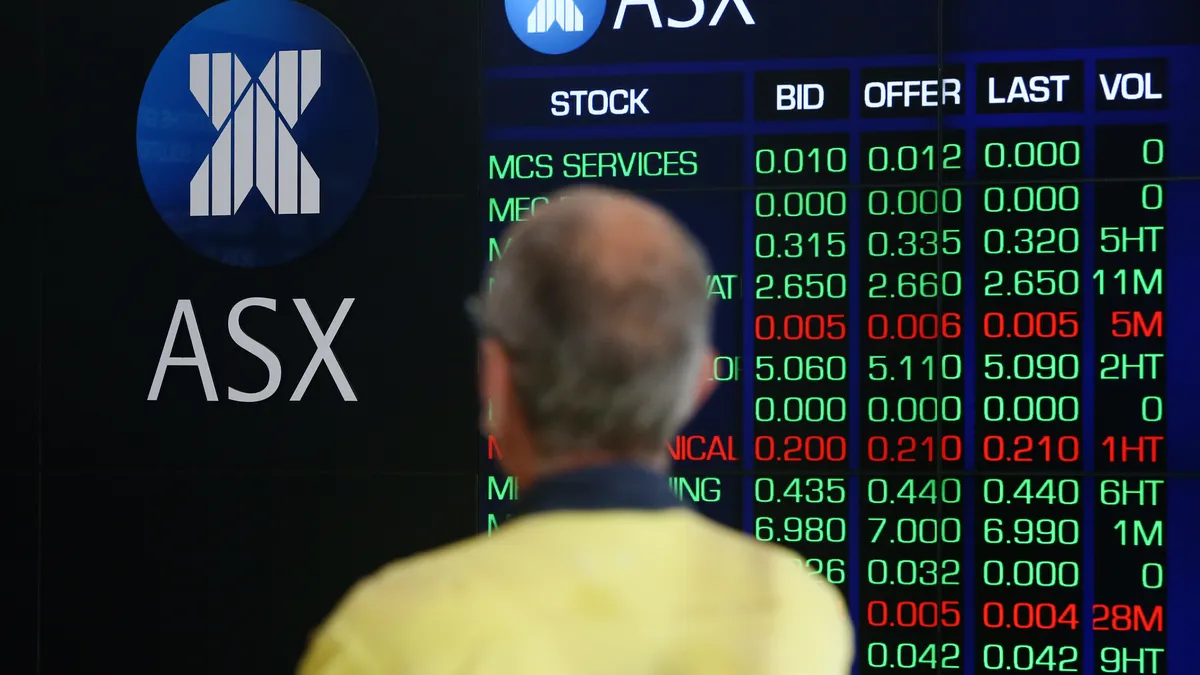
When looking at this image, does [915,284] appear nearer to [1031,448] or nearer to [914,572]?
[1031,448]

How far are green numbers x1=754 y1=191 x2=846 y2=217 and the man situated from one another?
192cm

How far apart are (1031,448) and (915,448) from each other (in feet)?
0.83

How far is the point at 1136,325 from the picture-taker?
8.94 ft

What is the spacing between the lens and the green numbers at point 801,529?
2.79 meters

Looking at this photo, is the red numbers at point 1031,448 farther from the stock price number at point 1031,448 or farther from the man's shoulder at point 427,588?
the man's shoulder at point 427,588

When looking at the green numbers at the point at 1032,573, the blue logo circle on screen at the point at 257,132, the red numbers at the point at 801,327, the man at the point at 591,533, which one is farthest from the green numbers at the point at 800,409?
the man at the point at 591,533

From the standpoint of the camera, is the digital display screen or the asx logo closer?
the digital display screen

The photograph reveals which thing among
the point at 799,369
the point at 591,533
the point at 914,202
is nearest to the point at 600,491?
the point at 591,533

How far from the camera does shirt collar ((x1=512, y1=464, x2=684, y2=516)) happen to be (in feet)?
2.86

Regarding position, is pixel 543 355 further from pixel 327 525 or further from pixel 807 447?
pixel 327 525

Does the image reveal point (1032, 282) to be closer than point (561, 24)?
Yes

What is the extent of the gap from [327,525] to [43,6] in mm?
1499

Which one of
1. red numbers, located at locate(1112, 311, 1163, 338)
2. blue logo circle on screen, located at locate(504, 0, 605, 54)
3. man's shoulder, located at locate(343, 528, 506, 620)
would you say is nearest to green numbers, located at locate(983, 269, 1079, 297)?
red numbers, located at locate(1112, 311, 1163, 338)

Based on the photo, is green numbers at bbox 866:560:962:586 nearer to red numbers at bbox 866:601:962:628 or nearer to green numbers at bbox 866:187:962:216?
red numbers at bbox 866:601:962:628
